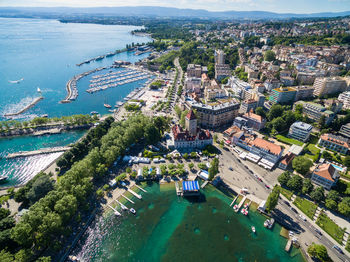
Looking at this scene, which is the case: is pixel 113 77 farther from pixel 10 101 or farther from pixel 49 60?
pixel 49 60

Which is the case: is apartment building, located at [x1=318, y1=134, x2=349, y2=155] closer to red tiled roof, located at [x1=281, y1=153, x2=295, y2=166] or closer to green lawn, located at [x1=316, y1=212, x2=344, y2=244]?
red tiled roof, located at [x1=281, y1=153, x2=295, y2=166]

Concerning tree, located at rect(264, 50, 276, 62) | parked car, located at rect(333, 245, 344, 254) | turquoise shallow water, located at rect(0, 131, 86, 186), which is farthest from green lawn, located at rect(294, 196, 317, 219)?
tree, located at rect(264, 50, 276, 62)

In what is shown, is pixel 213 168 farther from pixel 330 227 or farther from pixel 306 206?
pixel 330 227

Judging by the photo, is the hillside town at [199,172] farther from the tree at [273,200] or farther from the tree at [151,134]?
the tree at [151,134]

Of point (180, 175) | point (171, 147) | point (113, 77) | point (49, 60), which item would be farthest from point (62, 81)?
point (180, 175)

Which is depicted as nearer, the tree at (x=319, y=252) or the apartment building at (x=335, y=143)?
the tree at (x=319, y=252)

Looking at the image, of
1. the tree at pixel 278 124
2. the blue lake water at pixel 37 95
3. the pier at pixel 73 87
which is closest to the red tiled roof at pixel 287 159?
the tree at pixel 278 124
